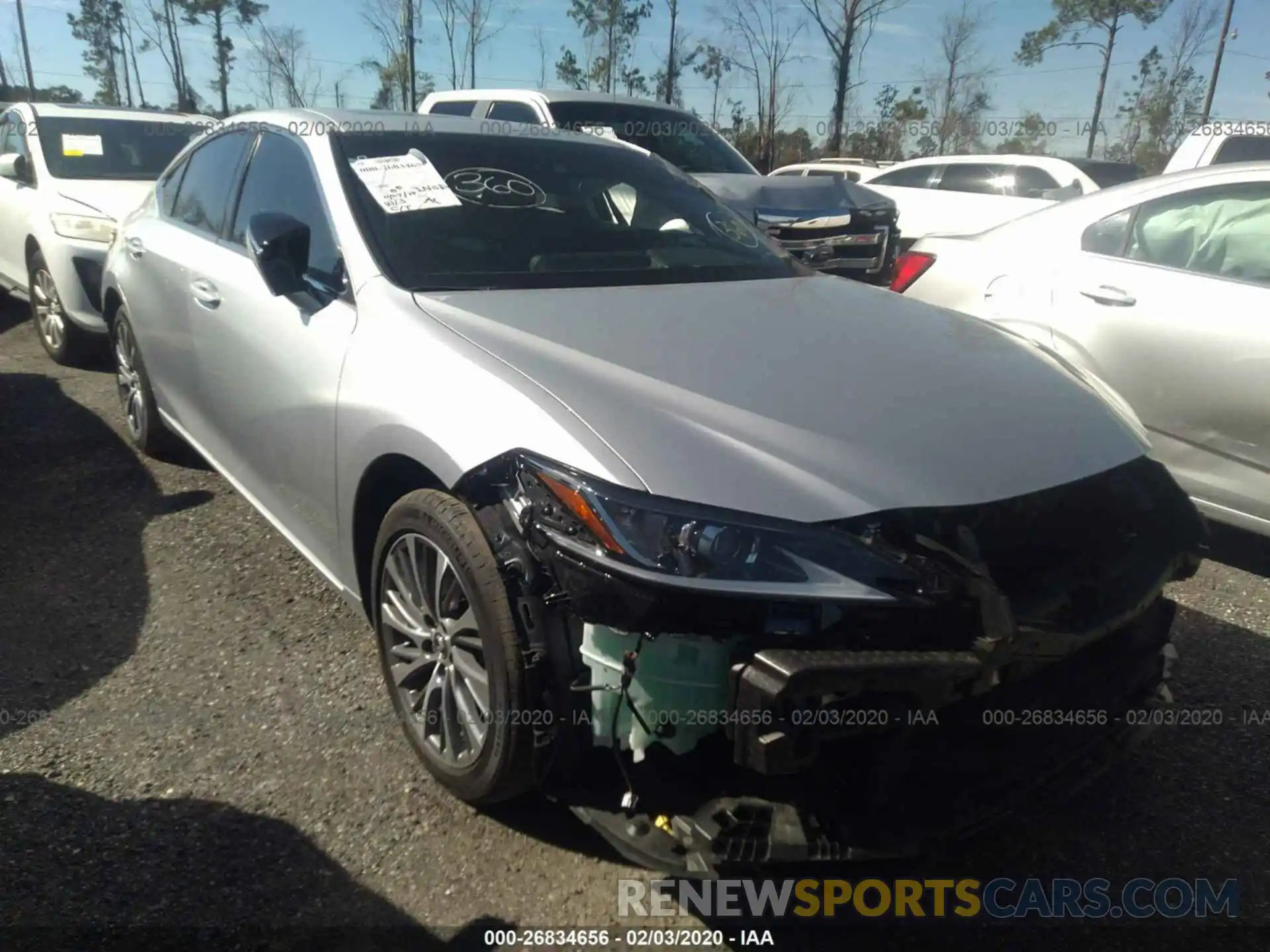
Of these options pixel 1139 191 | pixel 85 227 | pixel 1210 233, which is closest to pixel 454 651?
pixel 1210 233

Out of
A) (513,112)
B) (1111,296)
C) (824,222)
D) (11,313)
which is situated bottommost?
(11,313)

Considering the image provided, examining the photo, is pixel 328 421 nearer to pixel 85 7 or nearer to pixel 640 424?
pixel 640 424

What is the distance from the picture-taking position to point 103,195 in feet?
22.2

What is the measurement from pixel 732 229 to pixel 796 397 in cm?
164

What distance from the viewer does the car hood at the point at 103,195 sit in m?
6.50

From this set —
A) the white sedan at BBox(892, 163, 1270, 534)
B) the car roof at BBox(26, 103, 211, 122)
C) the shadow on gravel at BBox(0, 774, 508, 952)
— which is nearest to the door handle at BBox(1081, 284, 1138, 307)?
the white sedan at BBox(892, 163, 1270, 534)

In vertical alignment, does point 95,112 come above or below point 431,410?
above

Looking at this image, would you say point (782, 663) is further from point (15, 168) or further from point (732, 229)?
point (15, 168)

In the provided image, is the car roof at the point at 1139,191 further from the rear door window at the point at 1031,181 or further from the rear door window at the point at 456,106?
the rear door window at the point at 1031,181

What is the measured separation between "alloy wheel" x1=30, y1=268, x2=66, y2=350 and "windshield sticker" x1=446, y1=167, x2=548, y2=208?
14.7ft

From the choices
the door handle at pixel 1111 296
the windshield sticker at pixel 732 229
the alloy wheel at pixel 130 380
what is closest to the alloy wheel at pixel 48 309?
the alloy wheel at pixel 130 380

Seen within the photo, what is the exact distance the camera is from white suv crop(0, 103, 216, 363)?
6.29 metres

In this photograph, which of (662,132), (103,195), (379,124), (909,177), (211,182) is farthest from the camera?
(909,177)

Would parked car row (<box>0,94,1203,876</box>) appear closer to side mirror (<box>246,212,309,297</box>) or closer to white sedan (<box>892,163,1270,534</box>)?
side mirror (<box>246,212,309,297</box>)
